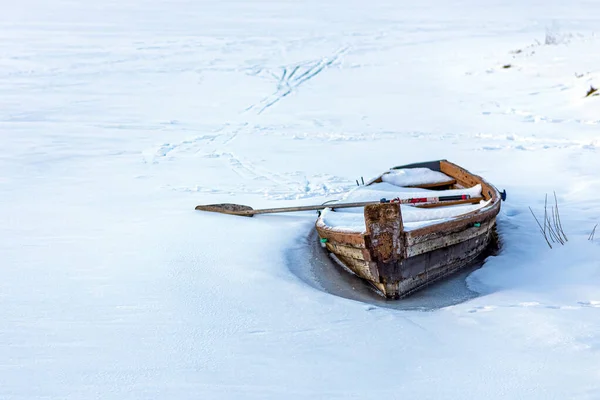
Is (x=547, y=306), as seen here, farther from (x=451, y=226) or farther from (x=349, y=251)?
(x=349, y=251)

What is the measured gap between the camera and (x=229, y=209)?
25.5 feet

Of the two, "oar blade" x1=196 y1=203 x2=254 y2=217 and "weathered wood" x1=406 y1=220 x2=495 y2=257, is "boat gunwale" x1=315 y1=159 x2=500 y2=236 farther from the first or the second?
"oar blade" x1=196 y1=203 x2=254 y2=217

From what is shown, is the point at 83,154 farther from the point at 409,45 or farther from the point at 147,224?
the point at 409,45

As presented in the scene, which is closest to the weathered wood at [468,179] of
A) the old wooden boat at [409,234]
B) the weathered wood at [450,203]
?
the old wooden boat at [409,234]

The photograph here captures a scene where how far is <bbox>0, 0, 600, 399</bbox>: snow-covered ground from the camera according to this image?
185 inches

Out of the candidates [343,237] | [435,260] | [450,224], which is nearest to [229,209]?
[343,237]

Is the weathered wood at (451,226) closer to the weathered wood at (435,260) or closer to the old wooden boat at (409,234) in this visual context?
the old wooden boat at (409,234)

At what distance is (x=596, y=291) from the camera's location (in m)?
5.82

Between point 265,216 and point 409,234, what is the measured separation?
7.90 feet

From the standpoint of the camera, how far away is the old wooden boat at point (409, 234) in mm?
A: 5711

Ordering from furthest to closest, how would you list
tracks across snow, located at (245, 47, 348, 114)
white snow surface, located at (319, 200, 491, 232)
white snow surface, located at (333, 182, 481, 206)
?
tracks across snow, located at (245, 47, 348, 114), white snow surface, located at (333, 182, 481, 206), white snow surface, located at (319, 200, 491, 232)

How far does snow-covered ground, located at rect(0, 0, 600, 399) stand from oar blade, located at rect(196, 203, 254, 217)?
9 centimetres

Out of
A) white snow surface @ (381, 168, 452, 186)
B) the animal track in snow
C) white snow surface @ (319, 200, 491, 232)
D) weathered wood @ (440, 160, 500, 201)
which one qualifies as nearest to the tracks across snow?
white snow surface @ (381, 168, 452, 186)

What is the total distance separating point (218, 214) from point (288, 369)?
3.29 metres
